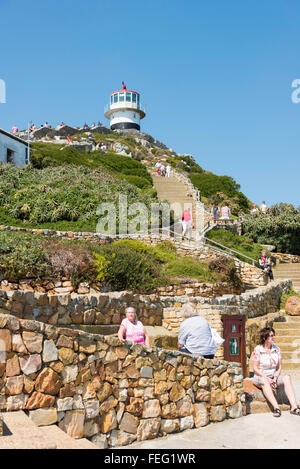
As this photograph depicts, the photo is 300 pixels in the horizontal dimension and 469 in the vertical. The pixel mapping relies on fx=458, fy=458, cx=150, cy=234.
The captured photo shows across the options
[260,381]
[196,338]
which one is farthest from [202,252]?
[196,338]

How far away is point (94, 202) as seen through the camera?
70.9ft

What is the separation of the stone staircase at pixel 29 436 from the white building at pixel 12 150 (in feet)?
81.1

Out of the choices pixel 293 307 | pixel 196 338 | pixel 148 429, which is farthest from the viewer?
pixel 293 307

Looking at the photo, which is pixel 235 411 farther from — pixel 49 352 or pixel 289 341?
pixel 289 341

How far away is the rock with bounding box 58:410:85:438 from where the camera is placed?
440 cm

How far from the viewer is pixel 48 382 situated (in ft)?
14.3

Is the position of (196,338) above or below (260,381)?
above

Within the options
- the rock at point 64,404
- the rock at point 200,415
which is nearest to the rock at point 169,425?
the rock at point 200,415

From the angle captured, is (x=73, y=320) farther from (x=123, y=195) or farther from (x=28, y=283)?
(x=123, y=195)

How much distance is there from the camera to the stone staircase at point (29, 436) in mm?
3358

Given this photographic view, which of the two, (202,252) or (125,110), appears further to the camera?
(125,110)

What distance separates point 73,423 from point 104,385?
1.79 ft

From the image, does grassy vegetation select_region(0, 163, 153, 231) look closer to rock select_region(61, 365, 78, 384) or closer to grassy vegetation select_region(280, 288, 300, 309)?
grassy vegetation select_region(280, 288, 300, 309)

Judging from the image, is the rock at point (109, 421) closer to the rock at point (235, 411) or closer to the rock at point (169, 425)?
the rock at point (169, 425)
